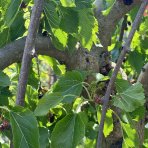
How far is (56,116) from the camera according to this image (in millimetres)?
1721

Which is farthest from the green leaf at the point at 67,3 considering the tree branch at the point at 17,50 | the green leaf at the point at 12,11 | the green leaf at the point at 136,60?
the green leaf at the point at 136,60

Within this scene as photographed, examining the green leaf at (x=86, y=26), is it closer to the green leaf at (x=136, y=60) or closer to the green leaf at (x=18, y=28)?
the green leaf at (x=18, y=28)

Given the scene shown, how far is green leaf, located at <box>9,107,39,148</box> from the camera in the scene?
3.97ft

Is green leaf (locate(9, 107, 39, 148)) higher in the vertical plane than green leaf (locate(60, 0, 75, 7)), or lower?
lower

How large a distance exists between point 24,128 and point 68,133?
13 centimetres

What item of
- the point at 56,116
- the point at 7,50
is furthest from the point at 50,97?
the point at 56,116

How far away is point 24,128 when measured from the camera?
1.23m

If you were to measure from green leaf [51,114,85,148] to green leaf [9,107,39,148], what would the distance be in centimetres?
8

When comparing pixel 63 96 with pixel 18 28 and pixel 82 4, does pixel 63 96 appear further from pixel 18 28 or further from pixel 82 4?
pixel 18 28

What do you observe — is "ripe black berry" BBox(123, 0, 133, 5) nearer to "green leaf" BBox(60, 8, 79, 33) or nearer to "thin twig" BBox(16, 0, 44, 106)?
"green leaf" BBox(60, 8, 79, 33)

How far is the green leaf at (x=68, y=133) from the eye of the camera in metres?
1.27

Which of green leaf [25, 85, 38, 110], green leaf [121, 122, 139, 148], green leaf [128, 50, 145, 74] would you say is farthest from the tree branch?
green leaf [128, 50, 145, 74]

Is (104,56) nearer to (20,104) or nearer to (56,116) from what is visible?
(56,116)

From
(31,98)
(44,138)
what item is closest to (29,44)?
(44,138)
